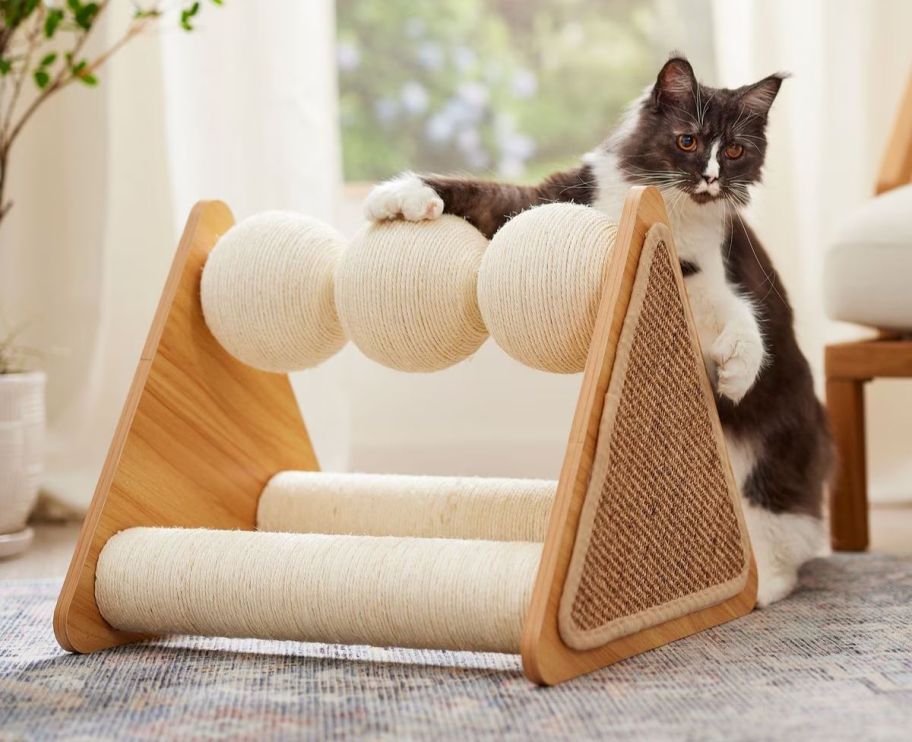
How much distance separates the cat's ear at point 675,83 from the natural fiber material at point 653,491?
228 millimetres

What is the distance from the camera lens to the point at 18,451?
1926mm

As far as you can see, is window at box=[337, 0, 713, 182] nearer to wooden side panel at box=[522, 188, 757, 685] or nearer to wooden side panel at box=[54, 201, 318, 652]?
wooden side panel at box=[54, 201, 318, 652]

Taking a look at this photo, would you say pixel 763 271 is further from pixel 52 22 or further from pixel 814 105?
pixel 52 22

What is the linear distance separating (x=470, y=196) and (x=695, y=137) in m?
0.25

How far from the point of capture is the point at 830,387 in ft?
6.04

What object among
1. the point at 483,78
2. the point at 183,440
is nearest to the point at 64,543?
the point at 183,440

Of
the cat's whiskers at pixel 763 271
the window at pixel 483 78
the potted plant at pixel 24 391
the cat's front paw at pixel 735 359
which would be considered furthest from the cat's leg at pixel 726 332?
the window at pixel 483 78

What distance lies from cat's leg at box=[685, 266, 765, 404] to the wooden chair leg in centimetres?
55

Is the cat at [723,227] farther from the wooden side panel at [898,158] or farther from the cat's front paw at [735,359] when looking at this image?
the wooden side panel at [898,158]

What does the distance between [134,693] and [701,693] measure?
19.4 inches

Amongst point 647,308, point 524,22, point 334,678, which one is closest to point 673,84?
point 647,308

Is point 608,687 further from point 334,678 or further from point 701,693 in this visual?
point 334,678

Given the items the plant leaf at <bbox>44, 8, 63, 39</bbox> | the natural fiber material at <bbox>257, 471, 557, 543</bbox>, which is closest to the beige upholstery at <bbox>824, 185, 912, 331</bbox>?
the natural fiber material at <bbox>257, 471, 557, 543</bbox>

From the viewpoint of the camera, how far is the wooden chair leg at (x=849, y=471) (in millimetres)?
1800
